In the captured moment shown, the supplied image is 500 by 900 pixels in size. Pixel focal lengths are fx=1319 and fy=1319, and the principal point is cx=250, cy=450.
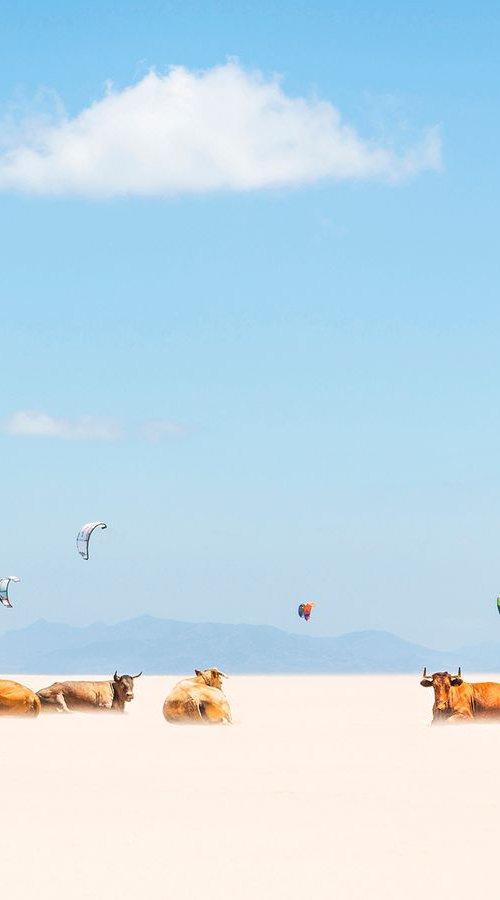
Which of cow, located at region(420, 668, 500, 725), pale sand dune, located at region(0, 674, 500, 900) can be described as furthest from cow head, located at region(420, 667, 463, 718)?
pale sand dune, located at region(0, 674, 500, 900)

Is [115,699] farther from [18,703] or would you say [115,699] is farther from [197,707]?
[197,707]

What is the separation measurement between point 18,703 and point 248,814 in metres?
14.2

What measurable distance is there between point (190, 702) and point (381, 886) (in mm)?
16328

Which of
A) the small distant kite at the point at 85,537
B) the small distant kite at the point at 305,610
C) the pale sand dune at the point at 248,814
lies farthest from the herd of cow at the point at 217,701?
the small distant kite at the point at 305,610

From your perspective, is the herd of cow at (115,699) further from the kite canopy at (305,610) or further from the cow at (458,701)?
the kite canopy at (305,610)

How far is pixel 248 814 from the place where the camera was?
14008mm

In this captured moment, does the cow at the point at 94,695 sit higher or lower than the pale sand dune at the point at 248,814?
higher

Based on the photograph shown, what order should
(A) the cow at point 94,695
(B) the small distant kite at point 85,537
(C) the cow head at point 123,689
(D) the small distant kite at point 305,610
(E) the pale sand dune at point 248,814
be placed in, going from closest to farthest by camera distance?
(E) the pale sand dune at point 248,814
(A) the cow at point 94,695
(C) the cow head at point 123,689
(B) the small distant kite at point 85,537
(D) the small distant kite at point 305,610

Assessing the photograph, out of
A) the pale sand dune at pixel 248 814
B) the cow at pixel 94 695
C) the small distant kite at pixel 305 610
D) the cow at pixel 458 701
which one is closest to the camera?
the pale sand dune at pixel 248 814

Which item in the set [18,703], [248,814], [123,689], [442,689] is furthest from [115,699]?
[248,814]

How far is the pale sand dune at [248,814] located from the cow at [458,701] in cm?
85

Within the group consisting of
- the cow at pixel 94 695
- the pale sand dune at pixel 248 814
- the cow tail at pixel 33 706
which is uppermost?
the cow at pixel 94 695

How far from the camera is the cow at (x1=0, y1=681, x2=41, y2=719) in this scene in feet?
89.5

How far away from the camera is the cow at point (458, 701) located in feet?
86.4
